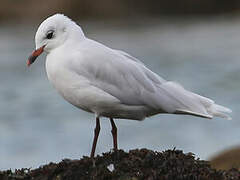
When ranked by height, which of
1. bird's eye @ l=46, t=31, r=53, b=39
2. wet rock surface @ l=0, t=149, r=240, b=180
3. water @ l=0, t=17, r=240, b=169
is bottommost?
wet rock surface @ l=0, t=149, r=240, b=180

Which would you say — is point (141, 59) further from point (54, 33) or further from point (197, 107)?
point (54, 33)

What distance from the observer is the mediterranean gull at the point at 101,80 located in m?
7.48

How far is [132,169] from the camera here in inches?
266

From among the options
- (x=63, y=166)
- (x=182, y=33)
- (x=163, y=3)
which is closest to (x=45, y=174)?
(x=63, y=166)

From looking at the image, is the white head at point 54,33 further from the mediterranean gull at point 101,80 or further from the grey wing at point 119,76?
the grey wing at point 119,76

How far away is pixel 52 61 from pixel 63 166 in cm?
119

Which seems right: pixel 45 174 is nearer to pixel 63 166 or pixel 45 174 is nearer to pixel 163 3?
pixel 63 166

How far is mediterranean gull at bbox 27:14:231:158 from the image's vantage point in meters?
7.48

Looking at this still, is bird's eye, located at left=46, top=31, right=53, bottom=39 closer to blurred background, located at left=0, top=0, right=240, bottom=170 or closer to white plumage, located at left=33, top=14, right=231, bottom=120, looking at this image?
white plumage, located at left=33, top=14, right=231, bottom=120

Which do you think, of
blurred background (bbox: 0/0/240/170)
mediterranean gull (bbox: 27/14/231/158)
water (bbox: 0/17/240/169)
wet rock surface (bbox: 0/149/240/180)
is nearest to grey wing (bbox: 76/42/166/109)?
mediterranean gull (bbox: 27/14/231/158)

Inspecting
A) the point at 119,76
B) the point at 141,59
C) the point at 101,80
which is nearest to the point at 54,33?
the point at 101,80

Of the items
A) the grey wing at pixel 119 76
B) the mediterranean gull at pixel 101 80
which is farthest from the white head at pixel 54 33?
the grey wing at pixel 119 76

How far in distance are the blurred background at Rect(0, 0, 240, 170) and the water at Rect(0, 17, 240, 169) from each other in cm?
2

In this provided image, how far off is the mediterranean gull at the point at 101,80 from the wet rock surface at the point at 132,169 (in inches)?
24.3
